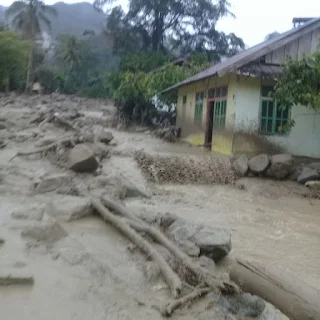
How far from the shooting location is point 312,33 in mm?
13594

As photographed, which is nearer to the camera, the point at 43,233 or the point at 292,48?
the point at 43,233

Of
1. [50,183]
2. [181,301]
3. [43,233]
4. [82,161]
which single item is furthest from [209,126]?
[181,301]

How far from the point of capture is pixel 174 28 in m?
34.2

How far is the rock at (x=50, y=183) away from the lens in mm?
7742

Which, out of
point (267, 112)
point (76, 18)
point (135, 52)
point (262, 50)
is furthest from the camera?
point (76, 18)

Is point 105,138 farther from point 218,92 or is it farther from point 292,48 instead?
point 292,48

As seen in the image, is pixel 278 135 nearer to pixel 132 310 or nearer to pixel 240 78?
pixel 240 78

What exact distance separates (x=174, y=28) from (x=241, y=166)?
25.2 metres

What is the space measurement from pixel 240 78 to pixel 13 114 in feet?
37.6

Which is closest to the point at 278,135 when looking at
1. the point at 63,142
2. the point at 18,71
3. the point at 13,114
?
the point at 63,142

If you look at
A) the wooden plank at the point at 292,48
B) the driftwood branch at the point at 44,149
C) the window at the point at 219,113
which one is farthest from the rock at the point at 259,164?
the driftwood branch at the point at 44,149

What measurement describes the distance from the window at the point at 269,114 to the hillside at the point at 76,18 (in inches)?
2665

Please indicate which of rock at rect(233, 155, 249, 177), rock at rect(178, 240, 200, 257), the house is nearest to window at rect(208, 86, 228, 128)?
the house

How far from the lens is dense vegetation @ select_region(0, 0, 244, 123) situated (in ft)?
71.5
